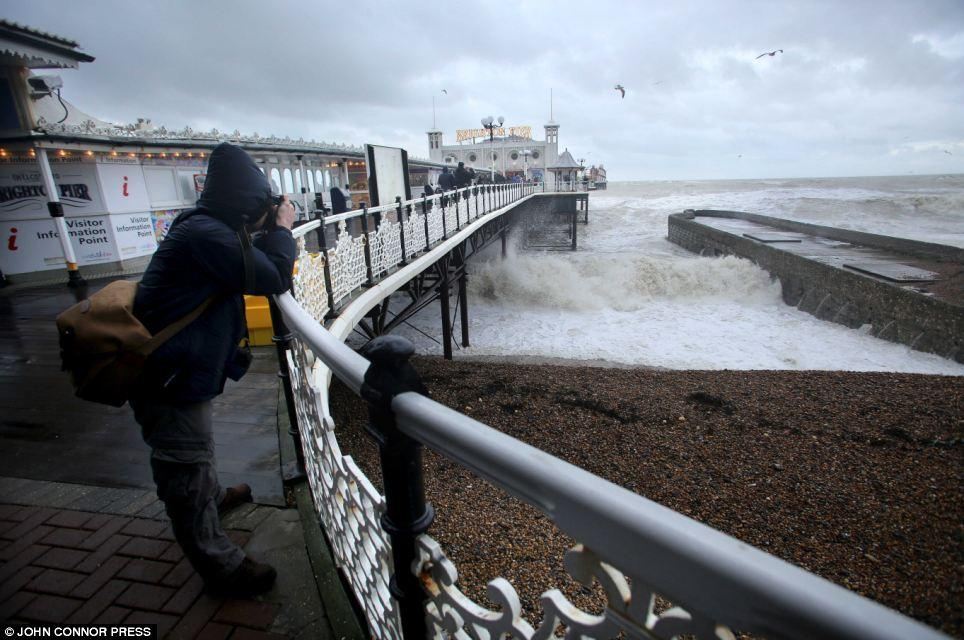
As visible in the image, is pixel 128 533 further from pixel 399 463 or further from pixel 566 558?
pixel 566 558

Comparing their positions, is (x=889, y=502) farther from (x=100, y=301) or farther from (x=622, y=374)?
(x=100, y=301)

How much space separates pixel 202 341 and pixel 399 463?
1476mm

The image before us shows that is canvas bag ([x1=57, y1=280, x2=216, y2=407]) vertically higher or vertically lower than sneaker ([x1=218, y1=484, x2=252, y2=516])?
higher

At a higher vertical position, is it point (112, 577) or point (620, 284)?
point (112, 577)

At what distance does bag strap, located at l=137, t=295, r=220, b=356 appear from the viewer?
1967 millimetres

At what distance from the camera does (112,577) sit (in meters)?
2.41

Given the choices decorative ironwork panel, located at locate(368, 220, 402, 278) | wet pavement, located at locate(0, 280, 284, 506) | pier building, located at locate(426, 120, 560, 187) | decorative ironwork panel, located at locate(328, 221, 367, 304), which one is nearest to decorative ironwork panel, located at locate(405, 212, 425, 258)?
decorative ironwork panel, located at locate(368, 220, 402, 278)

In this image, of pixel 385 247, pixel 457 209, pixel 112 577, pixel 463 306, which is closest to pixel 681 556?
pixel 112 577

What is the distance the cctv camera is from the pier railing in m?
13.3

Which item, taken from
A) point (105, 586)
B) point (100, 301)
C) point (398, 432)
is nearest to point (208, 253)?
point (100, 301)

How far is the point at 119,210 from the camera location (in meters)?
12.5

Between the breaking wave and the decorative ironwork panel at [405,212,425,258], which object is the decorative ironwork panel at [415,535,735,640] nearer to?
the decorative ironwork panel at [405,212,425,258]

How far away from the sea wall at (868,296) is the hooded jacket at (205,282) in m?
16.3

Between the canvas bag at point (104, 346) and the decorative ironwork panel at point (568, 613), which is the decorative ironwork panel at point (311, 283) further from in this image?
the decorative ironwork panel at point (568, 613)
